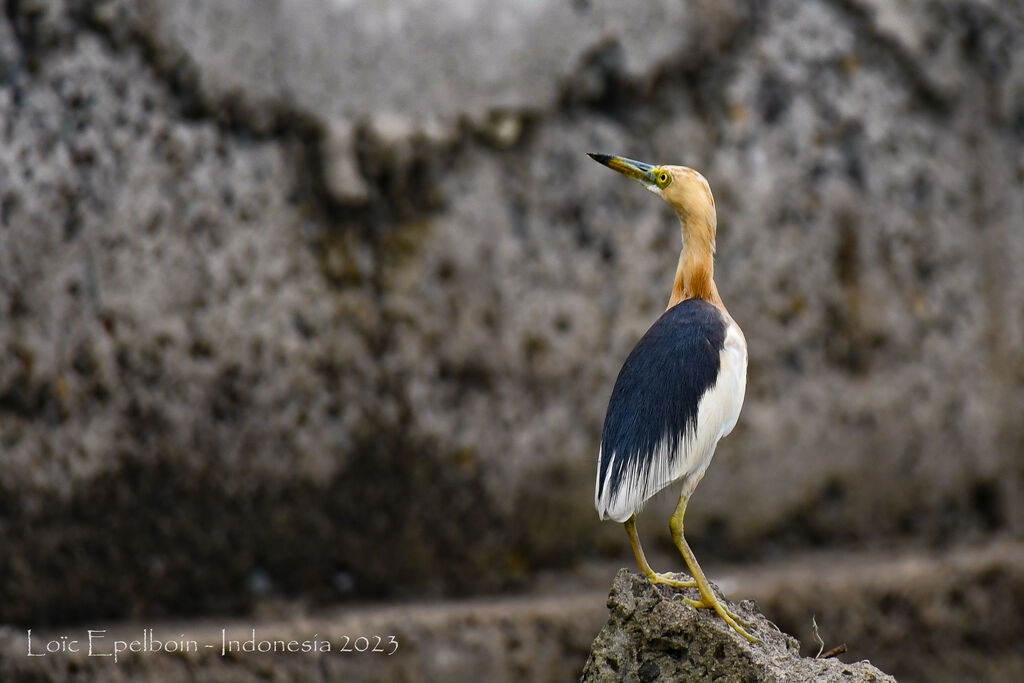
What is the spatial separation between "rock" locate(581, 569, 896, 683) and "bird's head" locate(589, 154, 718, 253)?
0.63 metres

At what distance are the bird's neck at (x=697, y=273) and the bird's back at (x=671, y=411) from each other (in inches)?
2.4

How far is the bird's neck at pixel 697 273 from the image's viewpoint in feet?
6.72

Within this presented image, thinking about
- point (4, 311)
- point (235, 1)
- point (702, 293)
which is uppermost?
point (235, 1)

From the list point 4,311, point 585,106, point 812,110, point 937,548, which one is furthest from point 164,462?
point 937,548

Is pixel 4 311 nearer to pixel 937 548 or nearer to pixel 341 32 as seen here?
pixel 341 32

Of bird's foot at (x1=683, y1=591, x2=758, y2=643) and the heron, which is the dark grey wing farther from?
bird's foot at (x1=683, y1=591, x2=758, y2=643)

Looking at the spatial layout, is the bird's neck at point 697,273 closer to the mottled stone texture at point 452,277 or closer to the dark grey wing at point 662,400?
the dark grey wing at point 662,400

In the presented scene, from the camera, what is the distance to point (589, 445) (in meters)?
3.21

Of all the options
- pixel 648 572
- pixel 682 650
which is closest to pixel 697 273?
pixel 648 572

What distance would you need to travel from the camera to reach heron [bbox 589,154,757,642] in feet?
6.40

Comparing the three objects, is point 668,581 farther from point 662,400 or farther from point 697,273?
point 697,273

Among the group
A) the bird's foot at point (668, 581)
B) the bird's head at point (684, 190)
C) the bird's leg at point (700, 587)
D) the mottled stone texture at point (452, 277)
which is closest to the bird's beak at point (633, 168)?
the bird's head at point (684, 190)

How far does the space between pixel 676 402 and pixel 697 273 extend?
251mm

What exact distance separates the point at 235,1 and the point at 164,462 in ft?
4.09
